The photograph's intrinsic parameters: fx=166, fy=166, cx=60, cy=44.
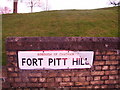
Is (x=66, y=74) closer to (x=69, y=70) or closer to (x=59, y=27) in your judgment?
(x=69, y=70)

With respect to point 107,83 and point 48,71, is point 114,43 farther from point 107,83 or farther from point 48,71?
point 48,71

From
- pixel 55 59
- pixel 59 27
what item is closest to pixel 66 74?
pixel 55 59

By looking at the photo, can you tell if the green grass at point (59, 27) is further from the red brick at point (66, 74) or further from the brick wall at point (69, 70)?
the red brick at point (66, 74)

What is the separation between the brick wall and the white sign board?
10cm

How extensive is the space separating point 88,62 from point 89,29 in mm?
8365

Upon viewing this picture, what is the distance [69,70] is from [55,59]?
1.47 feet

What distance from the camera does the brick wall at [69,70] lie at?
13.1ft

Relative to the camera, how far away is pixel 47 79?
4.13m

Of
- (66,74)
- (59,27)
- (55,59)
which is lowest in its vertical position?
(66,74)

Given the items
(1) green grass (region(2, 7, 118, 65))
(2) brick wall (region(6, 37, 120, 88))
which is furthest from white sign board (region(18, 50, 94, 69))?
(1) green grass (region(2, 7, 118, 65))

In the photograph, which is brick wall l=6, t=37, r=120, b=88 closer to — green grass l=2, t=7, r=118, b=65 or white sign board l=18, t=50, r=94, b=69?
white sign board l=18, t=50, r=94, b=69

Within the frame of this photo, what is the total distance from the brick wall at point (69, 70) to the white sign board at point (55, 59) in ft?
0.33

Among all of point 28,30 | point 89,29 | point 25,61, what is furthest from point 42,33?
point 25,61

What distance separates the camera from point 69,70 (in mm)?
4168
